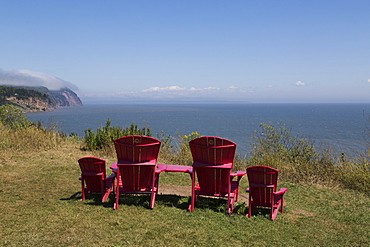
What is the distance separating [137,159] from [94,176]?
949 mm

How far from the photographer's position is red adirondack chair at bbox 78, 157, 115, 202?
18.4 feet

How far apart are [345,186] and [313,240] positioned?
4.10 meters

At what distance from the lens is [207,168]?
5.20 metres

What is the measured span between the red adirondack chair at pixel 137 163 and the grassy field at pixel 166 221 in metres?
0.28

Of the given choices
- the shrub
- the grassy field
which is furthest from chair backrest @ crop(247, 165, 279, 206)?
the shrub

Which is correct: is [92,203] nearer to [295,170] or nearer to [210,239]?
[210,239]

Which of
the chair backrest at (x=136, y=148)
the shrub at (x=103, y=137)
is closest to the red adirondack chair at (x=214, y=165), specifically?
the chair backrest at (x=136, y=148)

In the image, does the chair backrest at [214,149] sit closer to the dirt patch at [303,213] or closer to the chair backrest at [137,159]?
the chair backrest at [137,159]

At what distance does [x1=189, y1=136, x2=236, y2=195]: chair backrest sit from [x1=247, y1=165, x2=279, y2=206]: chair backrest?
350 millimetres

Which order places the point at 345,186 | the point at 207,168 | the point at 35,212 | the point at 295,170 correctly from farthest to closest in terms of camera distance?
1. the point at 295,170
2. the point at 345,186
3. the point at 207,168
4. the point at 35,212

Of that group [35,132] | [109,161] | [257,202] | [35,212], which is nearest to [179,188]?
[257,202]

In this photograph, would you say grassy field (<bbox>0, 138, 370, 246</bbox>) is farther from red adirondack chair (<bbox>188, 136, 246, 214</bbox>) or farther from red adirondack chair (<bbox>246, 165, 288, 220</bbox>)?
red adirondack chair (<bbox>188, 136, 246, 214</bbox>)

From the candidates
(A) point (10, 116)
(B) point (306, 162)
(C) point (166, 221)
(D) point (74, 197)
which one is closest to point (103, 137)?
(D) point (74, 197)

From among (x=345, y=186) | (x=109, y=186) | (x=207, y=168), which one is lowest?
(x=345, y=186)
